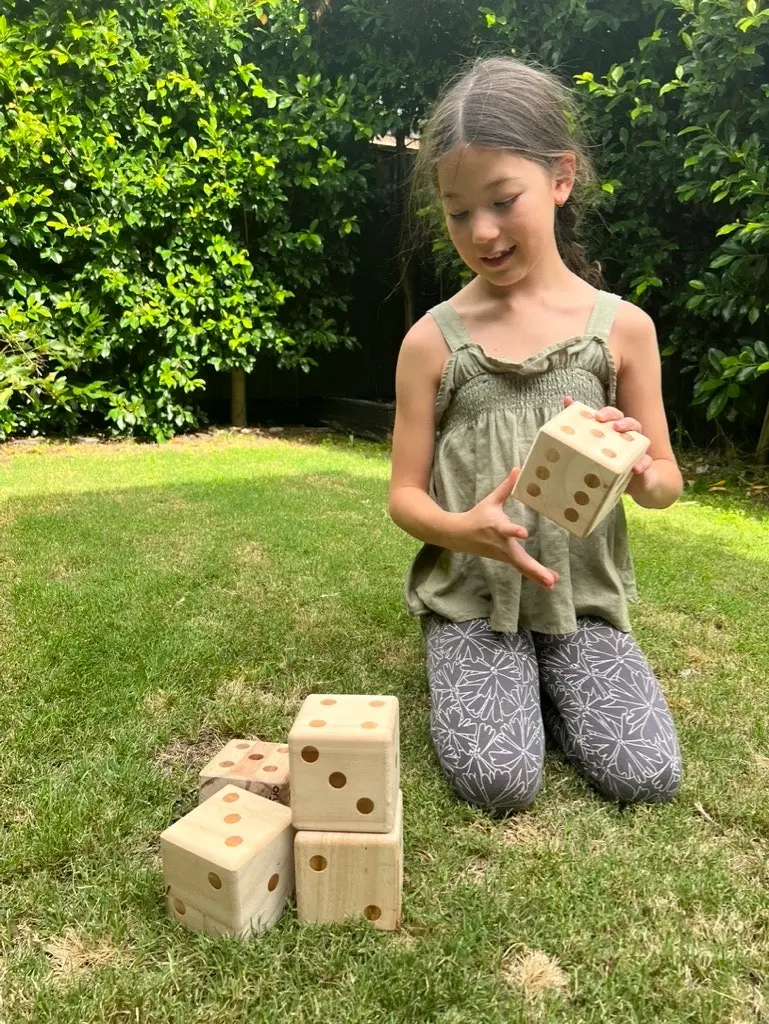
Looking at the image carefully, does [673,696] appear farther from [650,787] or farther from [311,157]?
[311,157]

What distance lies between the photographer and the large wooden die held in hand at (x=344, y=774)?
1.20m

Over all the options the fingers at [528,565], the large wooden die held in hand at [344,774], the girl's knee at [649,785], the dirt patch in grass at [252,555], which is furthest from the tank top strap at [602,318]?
the dirt patch in grass at [252,555]

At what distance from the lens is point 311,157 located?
6266 mm

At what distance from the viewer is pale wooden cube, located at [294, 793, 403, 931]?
4.00ft

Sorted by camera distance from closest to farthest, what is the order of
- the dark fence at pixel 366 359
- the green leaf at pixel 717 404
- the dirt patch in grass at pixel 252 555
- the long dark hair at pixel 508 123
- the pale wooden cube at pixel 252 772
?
1. the pale wooden cube at pixel 252 772
2. the long dark hair at pixel 508 123
3. the dirt patch in grass at pixel 252 555
4. the green leaf at pixel 717 404
5. the dark fence at pixel 366 359

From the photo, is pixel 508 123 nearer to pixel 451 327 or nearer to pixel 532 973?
pixel 451 327

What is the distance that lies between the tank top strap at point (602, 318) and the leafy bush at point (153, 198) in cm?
421

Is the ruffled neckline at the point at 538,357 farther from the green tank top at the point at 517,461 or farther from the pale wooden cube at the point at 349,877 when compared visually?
the pale wooden cube at the point at 349,877

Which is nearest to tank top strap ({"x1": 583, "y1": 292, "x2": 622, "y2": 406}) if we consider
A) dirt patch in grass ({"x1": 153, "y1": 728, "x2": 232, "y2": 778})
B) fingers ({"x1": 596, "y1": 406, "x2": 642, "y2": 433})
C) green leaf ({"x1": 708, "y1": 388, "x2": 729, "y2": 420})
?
fingers ({"x1": 596, "y1": 406, "x2": 642, "y2": 433})

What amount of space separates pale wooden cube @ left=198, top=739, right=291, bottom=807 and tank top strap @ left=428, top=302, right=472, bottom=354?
3.12ft

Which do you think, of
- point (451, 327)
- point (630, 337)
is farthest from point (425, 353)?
point (630, 337)

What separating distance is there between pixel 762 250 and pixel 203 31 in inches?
151

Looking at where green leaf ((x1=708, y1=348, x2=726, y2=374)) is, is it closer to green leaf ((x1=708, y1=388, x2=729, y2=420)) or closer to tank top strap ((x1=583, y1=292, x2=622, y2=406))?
green leaf ((x1=708, y1=388, x2=729, y2=420))

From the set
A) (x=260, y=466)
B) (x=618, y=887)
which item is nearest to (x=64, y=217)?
(x=260, y=466)
